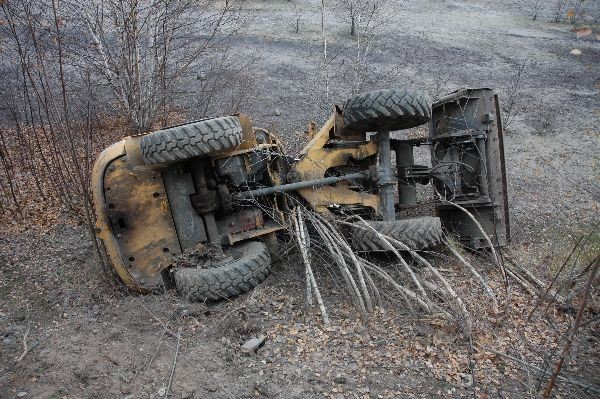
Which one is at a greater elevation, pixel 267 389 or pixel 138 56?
pixel 138 56

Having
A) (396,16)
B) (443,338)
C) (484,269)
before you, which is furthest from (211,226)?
(396,16)

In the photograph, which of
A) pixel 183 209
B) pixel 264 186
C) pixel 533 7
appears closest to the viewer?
pixel 183 209

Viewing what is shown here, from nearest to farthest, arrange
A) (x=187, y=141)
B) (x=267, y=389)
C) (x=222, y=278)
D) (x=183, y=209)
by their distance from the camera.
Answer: (x=267, y=389) → (x=187, y=141) → (x=222, y=278) → (x=183, y=209)

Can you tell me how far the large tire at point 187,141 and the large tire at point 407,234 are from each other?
1.61 meters

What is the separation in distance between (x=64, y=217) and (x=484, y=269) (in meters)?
A: 5.21

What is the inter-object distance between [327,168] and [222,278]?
175 cm

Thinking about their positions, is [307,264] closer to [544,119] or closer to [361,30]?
[544,119]

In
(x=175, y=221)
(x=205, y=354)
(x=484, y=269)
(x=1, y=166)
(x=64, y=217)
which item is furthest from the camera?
(x=1, y=166)

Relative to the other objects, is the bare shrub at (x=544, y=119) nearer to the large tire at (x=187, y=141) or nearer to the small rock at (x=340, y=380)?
the large tire at (x=187, y=141)

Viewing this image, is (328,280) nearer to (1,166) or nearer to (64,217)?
(64,217)

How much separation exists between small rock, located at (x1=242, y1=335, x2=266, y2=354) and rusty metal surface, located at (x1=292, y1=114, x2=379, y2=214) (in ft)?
5.84

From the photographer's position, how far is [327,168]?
5.45 metres

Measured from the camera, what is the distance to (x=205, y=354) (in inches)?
147

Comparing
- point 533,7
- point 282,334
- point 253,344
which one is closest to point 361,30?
point 533,7
